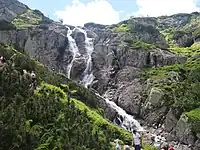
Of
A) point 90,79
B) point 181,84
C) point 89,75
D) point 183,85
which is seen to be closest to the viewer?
point 183,85

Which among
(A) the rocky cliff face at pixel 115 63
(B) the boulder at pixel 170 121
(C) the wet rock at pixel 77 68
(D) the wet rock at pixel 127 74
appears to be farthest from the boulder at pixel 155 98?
(C) the wet rock at pixel 77 68

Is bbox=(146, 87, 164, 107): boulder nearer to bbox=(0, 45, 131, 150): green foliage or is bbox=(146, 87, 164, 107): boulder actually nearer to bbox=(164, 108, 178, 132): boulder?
bbox=(164, 108, 178, 132): boulder

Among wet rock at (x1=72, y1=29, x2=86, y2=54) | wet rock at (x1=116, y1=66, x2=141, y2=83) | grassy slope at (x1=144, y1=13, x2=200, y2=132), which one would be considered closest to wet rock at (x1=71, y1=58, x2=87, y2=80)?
wet rock at (x1=72, y1=29, x2=86, y2=54)

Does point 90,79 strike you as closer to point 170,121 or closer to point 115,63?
point 115,63

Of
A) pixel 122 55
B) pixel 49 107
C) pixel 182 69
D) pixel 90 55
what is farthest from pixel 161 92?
pixel 49 107

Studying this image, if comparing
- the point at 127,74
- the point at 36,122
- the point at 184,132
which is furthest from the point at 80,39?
the point at 36,122

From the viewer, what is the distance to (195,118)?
7331 centimetres

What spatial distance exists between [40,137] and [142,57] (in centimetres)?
7625

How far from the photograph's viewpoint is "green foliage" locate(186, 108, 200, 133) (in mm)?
71375

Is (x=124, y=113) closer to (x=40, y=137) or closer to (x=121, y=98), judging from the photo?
(x=121, y=98)

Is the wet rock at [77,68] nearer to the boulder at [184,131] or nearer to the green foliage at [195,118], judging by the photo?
the boulder at [184,131]

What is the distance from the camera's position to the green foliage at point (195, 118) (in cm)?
7138

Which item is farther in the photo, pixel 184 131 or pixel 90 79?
pixel 90 79

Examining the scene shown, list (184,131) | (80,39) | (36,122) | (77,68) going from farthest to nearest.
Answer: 1. (80,39)
2. (77,68)
3. (184,131)
4. (36,122)
